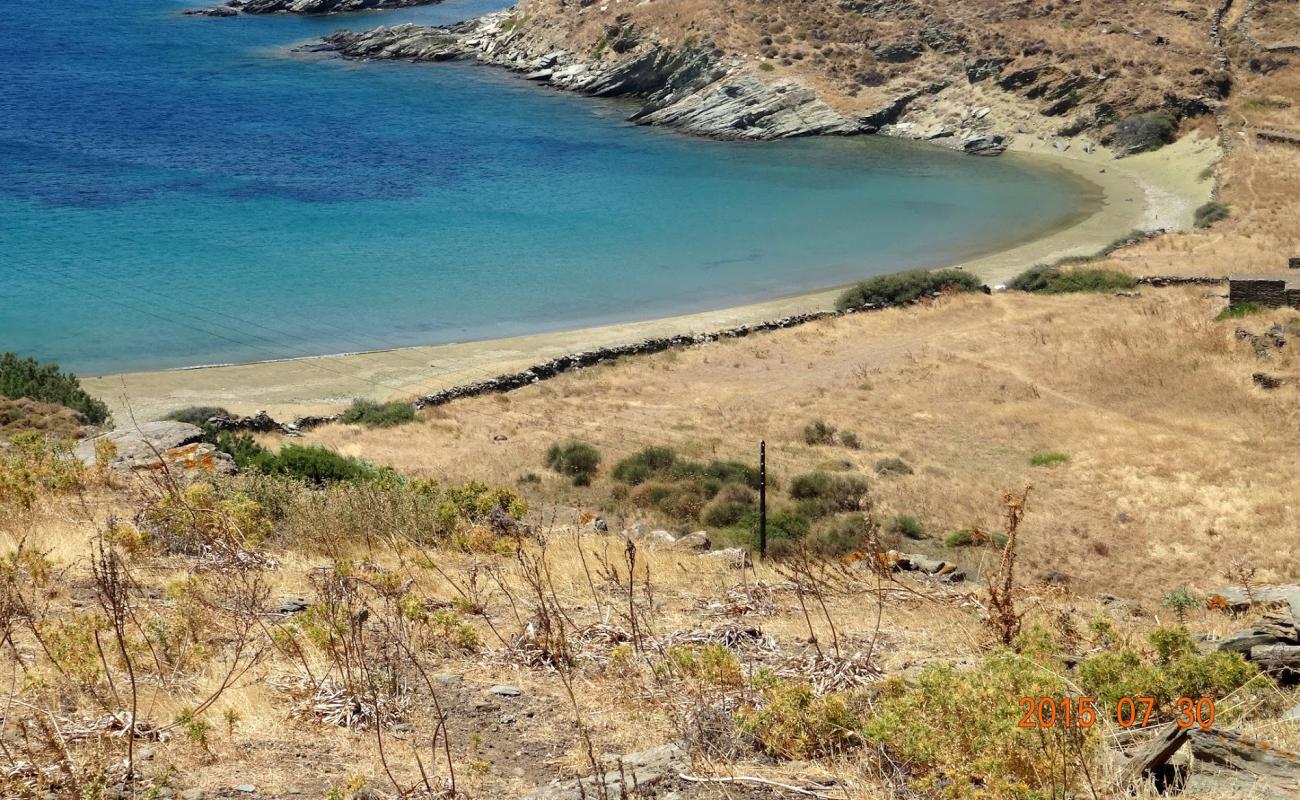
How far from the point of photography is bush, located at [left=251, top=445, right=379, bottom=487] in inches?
649

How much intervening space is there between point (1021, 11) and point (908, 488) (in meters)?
55.2

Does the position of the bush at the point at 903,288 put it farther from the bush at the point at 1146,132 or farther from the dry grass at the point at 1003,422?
the bush at the point at 1146,132

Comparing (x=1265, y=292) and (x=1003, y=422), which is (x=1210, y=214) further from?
(x=1003, y=422)

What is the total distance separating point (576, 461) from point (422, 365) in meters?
10.4

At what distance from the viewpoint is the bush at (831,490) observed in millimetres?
18672

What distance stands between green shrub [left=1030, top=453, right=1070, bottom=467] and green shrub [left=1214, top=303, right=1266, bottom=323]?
1052 cm

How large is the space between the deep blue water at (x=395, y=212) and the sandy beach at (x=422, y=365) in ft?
5.08

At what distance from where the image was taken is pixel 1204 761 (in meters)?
5.08

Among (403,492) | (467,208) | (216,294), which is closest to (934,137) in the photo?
(467,208)

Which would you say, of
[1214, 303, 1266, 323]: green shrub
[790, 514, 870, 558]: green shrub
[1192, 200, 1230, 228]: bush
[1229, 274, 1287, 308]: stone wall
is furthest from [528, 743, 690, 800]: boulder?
[1192, 200, 1230, 228]: bush

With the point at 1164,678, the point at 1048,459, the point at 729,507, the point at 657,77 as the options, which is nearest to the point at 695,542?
the point at 729,507

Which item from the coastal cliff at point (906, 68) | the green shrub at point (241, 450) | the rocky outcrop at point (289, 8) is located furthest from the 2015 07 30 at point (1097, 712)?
the rocky outcrop at point (289, 8)

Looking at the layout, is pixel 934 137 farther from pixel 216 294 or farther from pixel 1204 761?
pixel 1204 761

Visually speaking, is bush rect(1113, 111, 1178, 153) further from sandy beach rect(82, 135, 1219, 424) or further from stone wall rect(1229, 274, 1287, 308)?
stone wall rect(1229, 274, 1287, 308)
